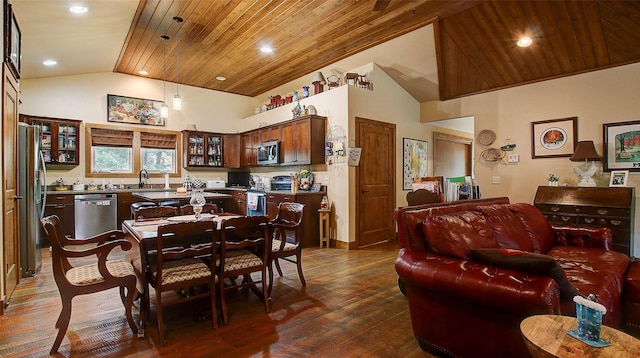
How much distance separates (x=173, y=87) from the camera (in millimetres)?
7012

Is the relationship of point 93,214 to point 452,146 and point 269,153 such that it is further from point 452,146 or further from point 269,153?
point 452,146

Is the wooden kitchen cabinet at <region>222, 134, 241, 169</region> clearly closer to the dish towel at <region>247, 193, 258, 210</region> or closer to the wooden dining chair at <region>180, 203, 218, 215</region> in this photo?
the dish towel at <region>247, 193, 258, 210</region>

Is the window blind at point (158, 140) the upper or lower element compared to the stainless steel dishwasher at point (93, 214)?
upper

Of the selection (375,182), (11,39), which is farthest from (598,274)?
(11,39)

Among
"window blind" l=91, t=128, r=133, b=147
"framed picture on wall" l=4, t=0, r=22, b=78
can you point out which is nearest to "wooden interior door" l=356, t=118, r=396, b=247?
"framed picture on wall" l=4, t=0, r=22, b=78

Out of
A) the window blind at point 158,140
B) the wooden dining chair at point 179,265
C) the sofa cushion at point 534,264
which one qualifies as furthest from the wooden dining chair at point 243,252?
the window blind at point 158,140

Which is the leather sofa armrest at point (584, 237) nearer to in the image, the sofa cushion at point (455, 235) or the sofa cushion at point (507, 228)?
the sofa cushion at point (507, 228)

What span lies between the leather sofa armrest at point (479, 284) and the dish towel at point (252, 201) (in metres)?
4.13

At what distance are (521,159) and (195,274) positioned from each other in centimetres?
507

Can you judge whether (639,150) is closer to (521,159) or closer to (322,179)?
(521,159)

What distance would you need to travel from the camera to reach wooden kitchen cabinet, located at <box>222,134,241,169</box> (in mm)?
7496

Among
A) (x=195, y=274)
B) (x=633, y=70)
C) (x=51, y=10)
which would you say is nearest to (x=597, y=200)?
(x=633, y=70)

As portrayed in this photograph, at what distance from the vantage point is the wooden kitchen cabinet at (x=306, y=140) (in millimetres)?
5246

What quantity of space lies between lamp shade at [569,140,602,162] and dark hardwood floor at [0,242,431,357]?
3.19 m
